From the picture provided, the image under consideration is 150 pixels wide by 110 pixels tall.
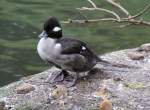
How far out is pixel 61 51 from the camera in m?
6.53

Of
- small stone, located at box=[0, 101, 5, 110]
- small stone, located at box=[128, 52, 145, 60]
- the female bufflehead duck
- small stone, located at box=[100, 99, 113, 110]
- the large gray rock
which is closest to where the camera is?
small stone, located at box=[100, 99, 113, 110]

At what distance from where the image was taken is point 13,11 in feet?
49.9

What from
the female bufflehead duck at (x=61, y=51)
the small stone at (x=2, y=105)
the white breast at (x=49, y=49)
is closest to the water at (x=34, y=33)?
the small stone at (x=2, y=105)

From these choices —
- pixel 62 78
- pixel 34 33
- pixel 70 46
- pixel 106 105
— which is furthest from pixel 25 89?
pixel 34 33

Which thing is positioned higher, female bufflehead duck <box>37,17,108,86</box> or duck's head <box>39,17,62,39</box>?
duck's head <box>39,17,62,39</box>

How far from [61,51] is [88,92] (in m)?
0.50

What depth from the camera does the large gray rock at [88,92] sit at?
Result: 6.42 m

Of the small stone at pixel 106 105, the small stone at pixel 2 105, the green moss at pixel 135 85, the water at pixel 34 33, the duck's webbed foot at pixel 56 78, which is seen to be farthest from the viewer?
the water at pixel 34 33

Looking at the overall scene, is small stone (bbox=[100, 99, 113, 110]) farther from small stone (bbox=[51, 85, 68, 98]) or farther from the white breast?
the white breast

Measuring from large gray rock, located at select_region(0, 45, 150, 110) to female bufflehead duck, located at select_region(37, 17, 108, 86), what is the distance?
0.59ft

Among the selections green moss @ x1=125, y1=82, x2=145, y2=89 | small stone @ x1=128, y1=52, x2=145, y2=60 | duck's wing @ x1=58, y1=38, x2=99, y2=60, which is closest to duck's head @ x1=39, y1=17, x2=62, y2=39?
Result: duck's wing @ x1=58, y1=38, x2=99, y2=60

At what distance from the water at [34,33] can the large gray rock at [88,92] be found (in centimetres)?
338

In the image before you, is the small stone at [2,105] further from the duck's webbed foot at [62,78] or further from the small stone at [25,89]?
the duck's webbed foot at [62,78]

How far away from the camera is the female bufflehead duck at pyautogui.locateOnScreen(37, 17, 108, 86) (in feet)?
21.4
